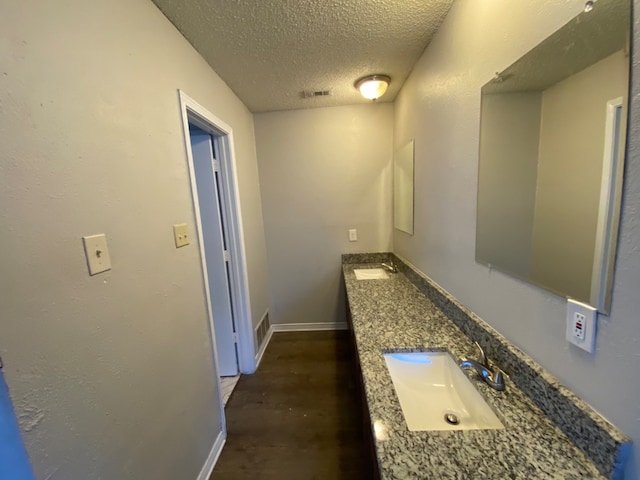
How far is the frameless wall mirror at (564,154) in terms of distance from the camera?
0.55m

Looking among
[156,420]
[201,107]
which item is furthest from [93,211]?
[201,107]

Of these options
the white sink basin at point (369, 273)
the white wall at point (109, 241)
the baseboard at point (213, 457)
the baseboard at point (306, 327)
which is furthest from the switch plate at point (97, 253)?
the baseboard at point (306, 327)

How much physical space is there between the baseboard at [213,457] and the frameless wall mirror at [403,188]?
1943 millimetres

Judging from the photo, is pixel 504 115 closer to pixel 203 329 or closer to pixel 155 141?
pixel 155 141

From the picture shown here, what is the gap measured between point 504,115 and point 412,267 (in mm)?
1290

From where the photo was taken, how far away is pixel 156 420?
99 centimetres

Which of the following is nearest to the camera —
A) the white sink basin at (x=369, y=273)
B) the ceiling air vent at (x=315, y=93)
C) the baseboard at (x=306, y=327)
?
the ceiling air vent at (x=315, y=93)

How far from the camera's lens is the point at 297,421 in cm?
167

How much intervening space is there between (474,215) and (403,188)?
3.64ft

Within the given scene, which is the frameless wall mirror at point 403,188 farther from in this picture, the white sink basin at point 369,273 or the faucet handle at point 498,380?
the faucet handle at point 498,380

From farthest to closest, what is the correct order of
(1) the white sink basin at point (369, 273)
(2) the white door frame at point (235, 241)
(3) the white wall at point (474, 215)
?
(1) the white sink basin at point (369, 273), (2) the white door frame at point (235, 241), (3) the white wall at point (474, 215)

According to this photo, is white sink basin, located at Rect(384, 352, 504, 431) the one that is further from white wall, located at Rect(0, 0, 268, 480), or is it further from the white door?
the white door

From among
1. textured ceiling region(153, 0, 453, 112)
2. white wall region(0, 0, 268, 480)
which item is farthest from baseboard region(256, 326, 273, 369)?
textured ceiling region(153, 0, 453, 112)

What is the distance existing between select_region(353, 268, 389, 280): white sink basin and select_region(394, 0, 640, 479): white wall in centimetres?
49
